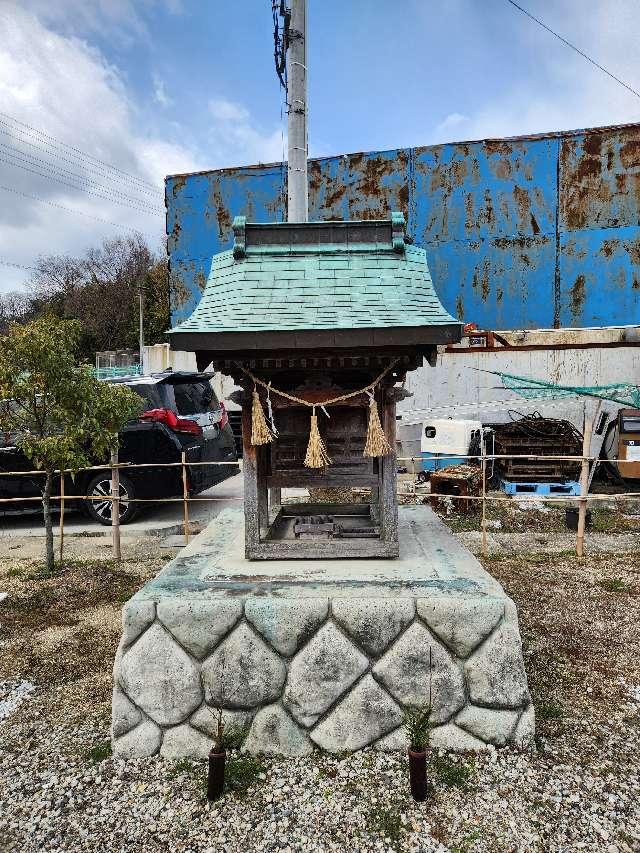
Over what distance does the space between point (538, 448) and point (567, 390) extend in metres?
1.59

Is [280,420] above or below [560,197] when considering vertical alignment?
below

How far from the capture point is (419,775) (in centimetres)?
319

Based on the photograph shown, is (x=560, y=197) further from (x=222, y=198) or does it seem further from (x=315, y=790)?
(x=315, y=790)

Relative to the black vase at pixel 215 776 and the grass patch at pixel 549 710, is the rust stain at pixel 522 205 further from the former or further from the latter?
the black vase at pixel 215 776

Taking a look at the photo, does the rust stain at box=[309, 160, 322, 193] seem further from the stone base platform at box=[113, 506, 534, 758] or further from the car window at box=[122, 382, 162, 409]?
the stone base platform at box=[113, 506, 534, 758]

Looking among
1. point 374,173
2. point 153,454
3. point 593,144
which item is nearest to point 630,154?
point 593,144

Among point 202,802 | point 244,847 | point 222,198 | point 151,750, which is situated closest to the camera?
point 244,847

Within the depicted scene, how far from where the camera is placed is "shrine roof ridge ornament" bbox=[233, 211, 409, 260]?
14.8 feet

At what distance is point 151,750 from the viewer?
3.69m

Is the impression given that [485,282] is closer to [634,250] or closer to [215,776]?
[634,250]

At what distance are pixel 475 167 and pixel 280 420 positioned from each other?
13925 mm

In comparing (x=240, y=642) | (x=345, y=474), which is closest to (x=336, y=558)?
(x=345, y=474)

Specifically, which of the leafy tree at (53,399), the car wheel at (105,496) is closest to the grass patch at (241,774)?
the leafy tree at (53,399)

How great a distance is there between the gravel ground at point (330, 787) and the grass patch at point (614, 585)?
160 cm
